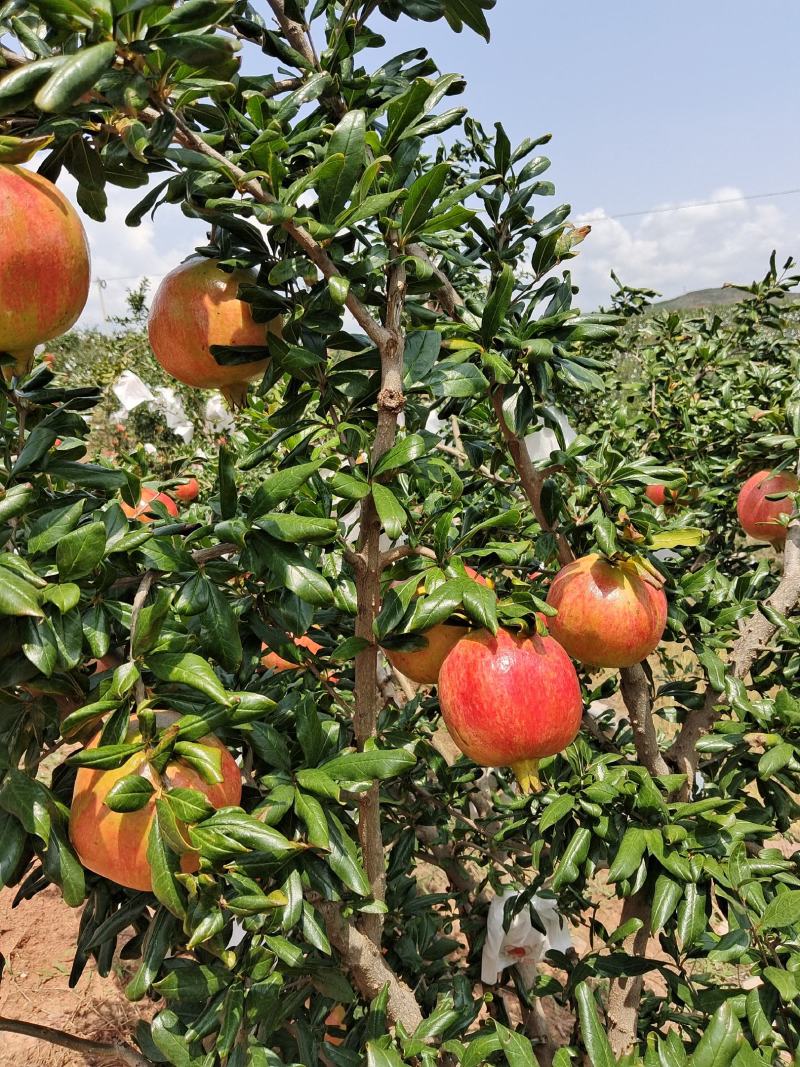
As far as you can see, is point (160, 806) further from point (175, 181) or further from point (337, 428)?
point (175, 181)

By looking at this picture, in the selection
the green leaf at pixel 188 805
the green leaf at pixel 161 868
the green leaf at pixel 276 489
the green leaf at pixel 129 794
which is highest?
the green leaf at pixel 276 489

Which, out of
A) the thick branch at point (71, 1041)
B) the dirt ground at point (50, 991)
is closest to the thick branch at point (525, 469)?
the thick branch at point (71, 1041)

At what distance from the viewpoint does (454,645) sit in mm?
980

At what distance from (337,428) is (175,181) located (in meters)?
0.31

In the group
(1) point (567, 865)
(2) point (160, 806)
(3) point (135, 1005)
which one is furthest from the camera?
(3) point (135, 1005)

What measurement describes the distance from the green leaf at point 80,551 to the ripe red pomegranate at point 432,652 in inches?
15.1

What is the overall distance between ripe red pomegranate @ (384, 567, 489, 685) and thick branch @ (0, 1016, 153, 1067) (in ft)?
Answer: 2.31

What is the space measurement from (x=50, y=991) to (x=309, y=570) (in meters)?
2.52

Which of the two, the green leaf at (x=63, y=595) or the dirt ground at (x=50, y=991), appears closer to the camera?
the green leaf at (x=63, y=595)

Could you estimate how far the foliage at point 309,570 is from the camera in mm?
680

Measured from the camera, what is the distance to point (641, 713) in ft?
4.31

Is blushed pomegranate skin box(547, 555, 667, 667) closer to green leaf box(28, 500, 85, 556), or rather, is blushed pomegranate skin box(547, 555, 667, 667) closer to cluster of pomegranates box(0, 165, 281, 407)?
cluster of pomegranates box(0, 165, 281, 407)

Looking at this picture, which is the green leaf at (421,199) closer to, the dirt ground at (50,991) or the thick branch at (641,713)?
the thick branch at (641,713)

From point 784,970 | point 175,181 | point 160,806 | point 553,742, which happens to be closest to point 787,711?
point 784,970
